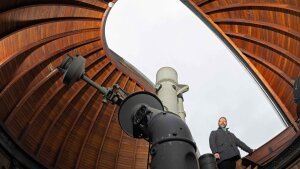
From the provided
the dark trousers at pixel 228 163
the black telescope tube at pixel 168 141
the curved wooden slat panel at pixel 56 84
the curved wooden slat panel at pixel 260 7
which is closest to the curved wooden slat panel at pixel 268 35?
the curved wooden slat panel at pixel 260 7

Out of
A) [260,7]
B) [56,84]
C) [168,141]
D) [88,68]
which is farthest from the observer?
[88,68]

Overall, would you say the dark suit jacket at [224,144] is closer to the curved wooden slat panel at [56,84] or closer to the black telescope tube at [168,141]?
the black telescope tube at [168,141]

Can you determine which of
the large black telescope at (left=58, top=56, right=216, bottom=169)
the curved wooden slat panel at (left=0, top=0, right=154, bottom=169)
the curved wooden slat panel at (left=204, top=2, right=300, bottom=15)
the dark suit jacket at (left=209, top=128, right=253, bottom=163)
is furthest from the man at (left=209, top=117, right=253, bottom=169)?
the curved wooden slat panel at (left=0, top=0, right=154, bottom=169)

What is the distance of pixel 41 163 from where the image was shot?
15930 millimetres

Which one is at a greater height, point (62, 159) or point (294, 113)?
point (294, 113)

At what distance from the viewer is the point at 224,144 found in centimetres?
870

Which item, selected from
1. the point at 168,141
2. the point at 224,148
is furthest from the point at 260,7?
the point at 168,141

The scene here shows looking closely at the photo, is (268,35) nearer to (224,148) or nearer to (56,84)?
(224,148)

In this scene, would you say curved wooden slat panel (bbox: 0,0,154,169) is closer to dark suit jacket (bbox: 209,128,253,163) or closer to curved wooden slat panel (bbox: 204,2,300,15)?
curved wooden slat panel (bbox: 204,2,300,15)

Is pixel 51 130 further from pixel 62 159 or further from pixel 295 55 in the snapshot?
pixel 295 55

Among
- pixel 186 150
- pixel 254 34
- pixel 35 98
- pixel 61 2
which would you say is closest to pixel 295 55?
pixel 254 34

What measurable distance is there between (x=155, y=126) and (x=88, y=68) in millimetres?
14114

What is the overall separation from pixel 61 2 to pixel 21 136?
6160 mm

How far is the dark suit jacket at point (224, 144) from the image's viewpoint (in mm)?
8547
